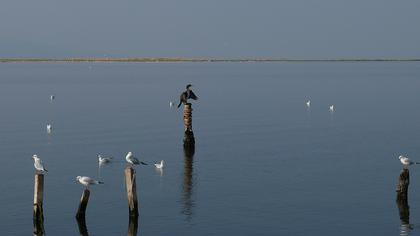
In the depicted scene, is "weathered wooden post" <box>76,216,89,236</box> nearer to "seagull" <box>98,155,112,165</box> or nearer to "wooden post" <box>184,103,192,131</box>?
"seagull" <box>98,155,112,165</box>

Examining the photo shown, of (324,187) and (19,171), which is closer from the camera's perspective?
(324,187)

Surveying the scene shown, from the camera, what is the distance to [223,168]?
42.1 m

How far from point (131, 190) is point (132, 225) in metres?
1.30

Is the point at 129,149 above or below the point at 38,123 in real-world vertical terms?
below

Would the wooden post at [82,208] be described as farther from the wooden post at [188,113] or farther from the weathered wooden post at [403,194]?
the wooden post at [188,113]

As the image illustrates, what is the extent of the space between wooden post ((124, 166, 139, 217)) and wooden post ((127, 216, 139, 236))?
0.14 metres

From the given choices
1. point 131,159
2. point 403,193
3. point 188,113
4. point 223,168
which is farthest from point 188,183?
point 403,193

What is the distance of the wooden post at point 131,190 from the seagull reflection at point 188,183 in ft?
6.76

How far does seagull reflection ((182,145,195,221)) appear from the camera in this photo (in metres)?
32.4

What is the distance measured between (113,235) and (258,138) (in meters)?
26.5

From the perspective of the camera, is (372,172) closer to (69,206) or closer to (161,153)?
(161,153)

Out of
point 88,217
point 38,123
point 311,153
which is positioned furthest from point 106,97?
point 88,217

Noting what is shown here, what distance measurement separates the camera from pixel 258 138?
178 ft

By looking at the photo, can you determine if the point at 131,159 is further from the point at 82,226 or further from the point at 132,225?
the point at 82,226
